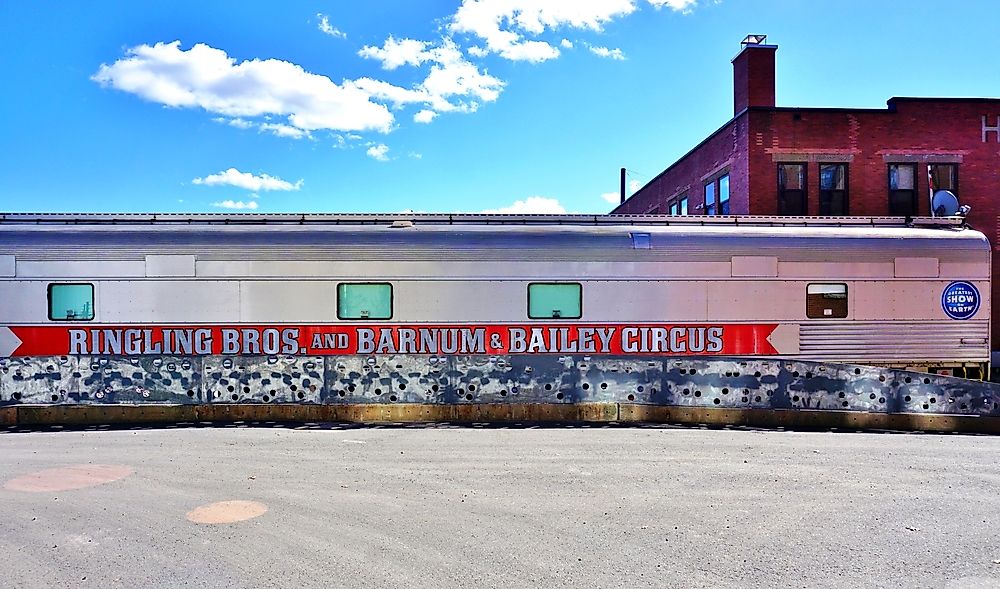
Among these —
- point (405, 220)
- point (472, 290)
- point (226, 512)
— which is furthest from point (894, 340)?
point (226, 512)

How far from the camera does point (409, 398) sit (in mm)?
9930

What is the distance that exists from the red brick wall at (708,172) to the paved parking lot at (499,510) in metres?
13.2

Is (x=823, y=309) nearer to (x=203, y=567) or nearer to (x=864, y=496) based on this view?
(x=864, y=496)

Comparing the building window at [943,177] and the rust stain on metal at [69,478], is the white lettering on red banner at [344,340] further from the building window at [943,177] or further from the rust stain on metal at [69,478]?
the building window at [943,177]

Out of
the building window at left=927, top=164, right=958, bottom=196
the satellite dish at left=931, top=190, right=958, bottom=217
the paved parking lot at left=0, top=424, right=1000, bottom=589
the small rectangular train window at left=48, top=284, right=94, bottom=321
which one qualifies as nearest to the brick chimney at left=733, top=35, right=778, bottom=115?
the building window at left=927, top=164, right=958, bottom=196

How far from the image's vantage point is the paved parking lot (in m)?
4.40

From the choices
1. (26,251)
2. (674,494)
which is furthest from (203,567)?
(26,251)

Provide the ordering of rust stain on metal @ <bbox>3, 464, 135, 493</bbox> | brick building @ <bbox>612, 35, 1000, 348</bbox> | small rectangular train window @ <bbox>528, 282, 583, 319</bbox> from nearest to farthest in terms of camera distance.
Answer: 1. rust stain on metal @ <bbox>3, 464, 135, 493</bbox>
2. small rectangular train window @ <bbox>528, 282, 583, 319</bbox>
3. brick building @ <bbox>612, 35, 1000, 348</bbox>

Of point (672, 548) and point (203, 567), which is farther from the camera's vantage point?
point (672, 548)

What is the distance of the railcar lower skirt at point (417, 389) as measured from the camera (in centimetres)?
967

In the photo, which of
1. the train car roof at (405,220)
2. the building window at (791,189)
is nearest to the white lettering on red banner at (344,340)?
the train car roof at (405,220)

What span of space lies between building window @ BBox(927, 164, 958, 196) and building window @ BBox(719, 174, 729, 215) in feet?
19.9

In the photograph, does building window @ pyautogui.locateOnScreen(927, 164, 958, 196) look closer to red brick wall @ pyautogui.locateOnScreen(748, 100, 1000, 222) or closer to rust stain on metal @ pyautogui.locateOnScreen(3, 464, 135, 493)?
red brick wall @ pyautogui.locateOnScreen(748, 100, 1000, 222)

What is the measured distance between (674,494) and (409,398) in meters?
4.86
